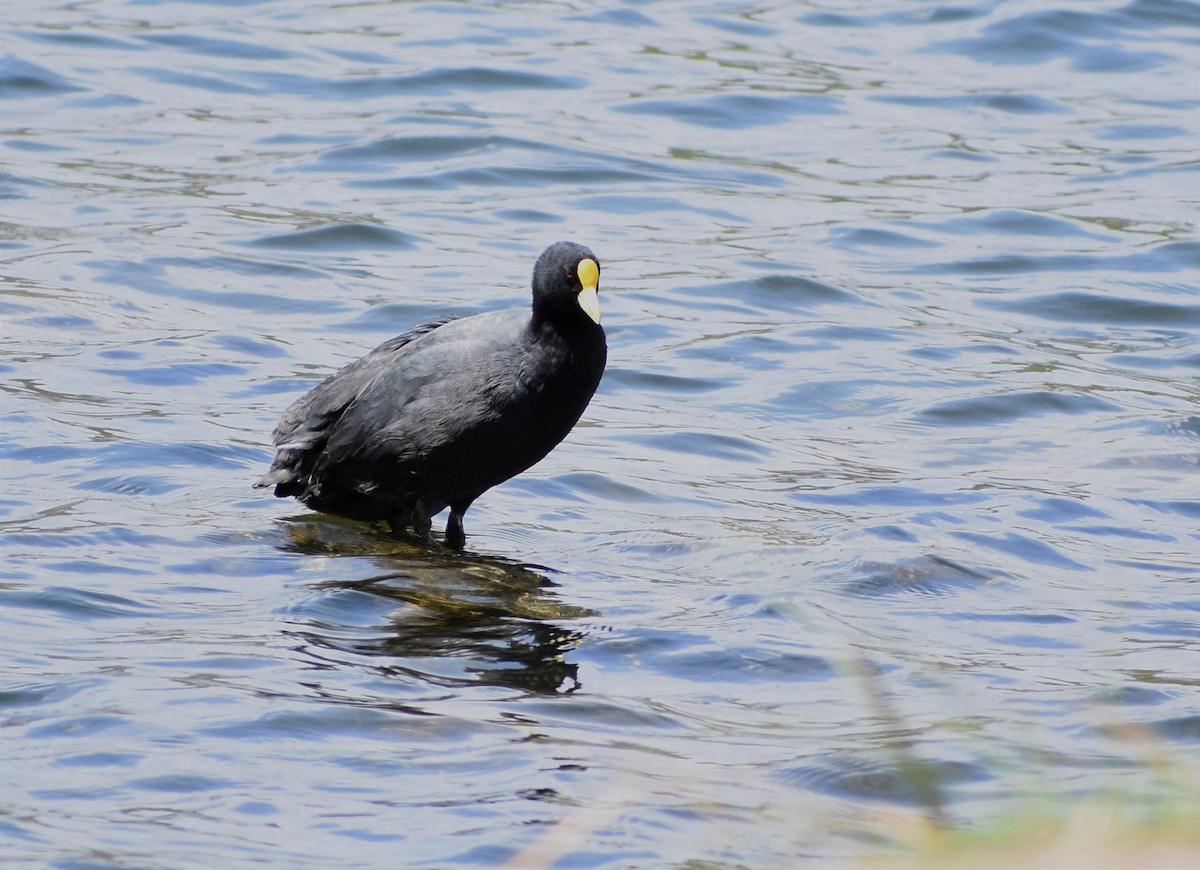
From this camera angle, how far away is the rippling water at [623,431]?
13.0 feet

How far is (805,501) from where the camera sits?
6680 millimetres

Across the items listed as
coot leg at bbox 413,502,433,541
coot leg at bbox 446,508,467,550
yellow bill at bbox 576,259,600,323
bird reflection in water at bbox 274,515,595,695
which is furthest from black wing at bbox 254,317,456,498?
yellow bill at bbox 576,259,600,323

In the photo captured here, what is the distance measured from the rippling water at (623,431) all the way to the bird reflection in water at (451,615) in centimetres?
2

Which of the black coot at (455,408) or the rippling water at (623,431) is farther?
the black coot at (455,408)

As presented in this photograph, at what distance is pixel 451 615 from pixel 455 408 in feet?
2.57

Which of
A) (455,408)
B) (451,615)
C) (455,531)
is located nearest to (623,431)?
(455,531)

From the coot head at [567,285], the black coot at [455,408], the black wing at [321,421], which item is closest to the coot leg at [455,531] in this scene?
the black coot at [455,408]

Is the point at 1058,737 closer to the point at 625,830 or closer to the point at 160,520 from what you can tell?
the point at 625,830

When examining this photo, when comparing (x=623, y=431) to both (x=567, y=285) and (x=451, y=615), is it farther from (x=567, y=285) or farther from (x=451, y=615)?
(x=451, y=615)

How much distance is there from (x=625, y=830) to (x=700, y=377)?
4842 mm

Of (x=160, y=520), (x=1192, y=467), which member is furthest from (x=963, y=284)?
(x=160, y=520)

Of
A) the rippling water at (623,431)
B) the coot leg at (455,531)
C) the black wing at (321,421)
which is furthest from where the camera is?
the black wing at (321,421)

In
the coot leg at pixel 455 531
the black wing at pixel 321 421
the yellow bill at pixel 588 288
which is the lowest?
the coot leg at pixel 455 531

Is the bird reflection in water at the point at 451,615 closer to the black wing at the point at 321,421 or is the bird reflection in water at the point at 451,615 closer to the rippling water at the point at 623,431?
the rippling water at the point at 623,431
